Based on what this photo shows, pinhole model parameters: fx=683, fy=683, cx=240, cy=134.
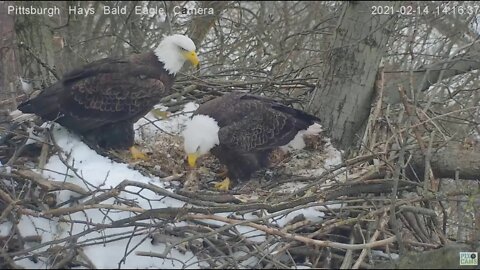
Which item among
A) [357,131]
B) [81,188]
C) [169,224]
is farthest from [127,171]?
[357,131]

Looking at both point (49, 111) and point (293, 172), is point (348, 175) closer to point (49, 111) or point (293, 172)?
point (293, 172)

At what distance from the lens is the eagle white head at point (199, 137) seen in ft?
14.2

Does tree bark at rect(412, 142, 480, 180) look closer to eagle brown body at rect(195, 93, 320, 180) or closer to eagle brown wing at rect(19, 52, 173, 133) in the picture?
eagle brown body at rect(195, 93, 320, 180)

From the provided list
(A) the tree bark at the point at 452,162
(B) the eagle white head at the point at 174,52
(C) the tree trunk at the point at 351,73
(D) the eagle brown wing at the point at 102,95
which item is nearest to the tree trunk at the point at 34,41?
(D) the eagle brown wing at the point at 102,95

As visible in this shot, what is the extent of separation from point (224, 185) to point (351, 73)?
3.72 feet

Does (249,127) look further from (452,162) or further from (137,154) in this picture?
(452,162)

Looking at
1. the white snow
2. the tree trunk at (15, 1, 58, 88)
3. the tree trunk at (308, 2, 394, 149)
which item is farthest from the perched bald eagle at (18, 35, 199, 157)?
the tree trunk at (15, 1, 58, 88)

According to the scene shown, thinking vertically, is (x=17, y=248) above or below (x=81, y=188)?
below

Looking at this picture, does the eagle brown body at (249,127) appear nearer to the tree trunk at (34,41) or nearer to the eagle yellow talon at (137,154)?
the eagle yellow talon at (137,154)

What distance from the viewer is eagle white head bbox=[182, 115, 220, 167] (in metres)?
4.32

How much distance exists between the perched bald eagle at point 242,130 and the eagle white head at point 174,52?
0.37 m

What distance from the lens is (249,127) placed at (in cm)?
448

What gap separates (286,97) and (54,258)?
268cm

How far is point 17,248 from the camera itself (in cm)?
338
